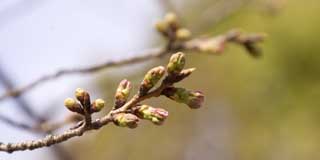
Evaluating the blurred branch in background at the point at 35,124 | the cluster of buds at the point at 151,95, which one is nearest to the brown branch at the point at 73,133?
the cluster of buds at the point at 151,95

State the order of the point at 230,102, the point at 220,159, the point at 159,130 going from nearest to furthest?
the point at 220,159 → the point at 159,130 → the point at 230,102

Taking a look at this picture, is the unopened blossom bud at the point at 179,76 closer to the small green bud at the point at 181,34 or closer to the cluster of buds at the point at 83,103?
the cluster of buds at the point at 83,103

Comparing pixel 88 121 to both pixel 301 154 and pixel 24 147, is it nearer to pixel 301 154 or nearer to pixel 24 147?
pixel 24 147

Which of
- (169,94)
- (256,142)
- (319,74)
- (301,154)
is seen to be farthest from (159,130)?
(169,94)

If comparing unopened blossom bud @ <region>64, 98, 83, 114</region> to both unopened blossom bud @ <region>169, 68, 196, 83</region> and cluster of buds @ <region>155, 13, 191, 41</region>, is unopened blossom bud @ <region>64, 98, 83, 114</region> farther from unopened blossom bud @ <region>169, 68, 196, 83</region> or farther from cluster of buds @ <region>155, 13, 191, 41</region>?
cluster of buds @ <region>155, 13, 191, 41</region>

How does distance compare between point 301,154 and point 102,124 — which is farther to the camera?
point 301,154

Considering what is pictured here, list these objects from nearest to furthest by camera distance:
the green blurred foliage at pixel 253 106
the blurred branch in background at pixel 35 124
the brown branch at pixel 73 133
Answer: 1. the brown branch at pixel 73 133
2. the blurred branch in background at pixel 35 124
3. the green blurred foliage at pixel 253 106
